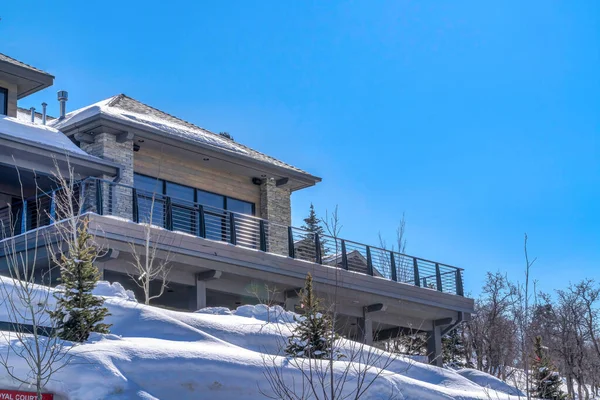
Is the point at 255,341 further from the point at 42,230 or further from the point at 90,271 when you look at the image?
the point at 42,230

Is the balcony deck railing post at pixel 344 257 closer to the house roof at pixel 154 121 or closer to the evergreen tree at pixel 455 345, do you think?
the house roof at pixel 154 121

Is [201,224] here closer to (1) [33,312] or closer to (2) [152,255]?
(2) [152,255]

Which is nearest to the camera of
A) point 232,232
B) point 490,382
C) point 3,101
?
point 490,382

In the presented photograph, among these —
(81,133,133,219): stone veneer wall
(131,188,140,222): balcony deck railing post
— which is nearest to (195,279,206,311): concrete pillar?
(131,188,140,222): balcony deck railing post

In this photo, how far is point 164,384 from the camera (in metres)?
12.1

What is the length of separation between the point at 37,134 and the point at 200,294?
17.6ft

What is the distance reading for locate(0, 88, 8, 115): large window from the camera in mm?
21891

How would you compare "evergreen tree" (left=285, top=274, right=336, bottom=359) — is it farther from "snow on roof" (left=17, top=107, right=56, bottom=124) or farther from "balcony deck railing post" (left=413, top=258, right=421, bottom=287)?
"snow on roof" (left=17, top=107, right=56, bottom=124)

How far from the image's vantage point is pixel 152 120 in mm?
22734

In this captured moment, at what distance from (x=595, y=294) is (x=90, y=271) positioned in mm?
32778

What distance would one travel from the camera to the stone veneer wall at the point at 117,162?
66.0 ft

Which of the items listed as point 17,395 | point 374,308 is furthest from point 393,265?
point 17,395

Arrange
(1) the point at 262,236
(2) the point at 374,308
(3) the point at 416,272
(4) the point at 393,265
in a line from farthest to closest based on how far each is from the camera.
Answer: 1. (3) the point at 416,272
2. (4) the point at 393,265
3. (2) the point at 374,308
4. (1) the point at 262,236

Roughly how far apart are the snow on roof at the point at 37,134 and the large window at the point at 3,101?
4.26 ft
